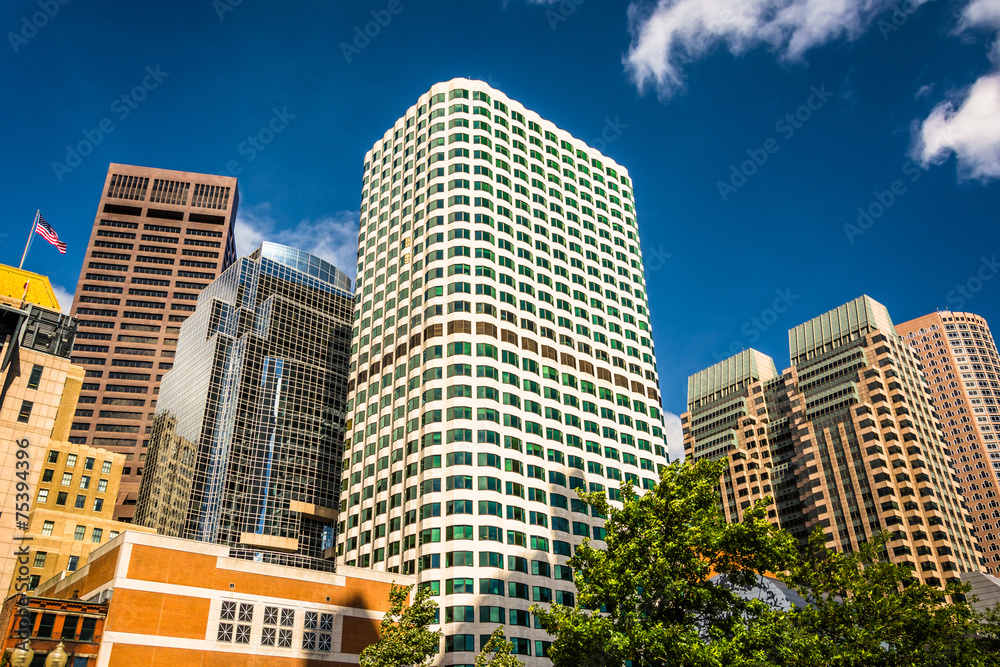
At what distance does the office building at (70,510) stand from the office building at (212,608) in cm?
3071

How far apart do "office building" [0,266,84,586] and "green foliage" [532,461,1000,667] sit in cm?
7147

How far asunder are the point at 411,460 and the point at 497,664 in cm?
4099

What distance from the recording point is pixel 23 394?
9188 centimetres

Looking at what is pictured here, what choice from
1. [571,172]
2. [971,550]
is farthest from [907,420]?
[571,172]

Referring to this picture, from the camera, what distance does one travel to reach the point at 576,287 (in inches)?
4557

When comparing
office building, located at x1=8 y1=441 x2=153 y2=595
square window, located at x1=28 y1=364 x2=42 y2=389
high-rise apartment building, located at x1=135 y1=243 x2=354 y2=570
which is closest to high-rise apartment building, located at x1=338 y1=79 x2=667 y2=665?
high-rise apartment building, located at x1=135 y1=243 x2=354 y2=570

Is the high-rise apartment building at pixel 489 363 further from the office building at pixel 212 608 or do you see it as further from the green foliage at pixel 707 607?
the green foliage at pixel 707 607

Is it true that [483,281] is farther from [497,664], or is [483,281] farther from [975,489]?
[975,489]

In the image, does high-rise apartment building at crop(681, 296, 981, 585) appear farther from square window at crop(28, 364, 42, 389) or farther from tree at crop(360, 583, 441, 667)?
square window at crop(28, 364, 42, 389)

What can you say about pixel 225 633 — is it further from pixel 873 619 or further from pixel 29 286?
pixel 29 286

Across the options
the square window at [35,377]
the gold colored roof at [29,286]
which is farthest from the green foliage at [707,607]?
the gold colored roof at [29,286]

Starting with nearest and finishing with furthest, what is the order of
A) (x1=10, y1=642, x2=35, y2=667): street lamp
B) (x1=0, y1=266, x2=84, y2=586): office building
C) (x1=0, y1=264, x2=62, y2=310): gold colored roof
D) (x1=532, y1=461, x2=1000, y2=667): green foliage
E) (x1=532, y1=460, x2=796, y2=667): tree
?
1. (x1=10, y1=642, x2=35, y2=667): street lamp
2. (x1=532, y1=461, x2=1000, y2=667): green foliage
3. (x1=532, y1=460, x2=796, y2=667): tree
4. (x1=0, y1=266, x2=84, y2=586): office building
5. (x1=0, y1=264, x2=62, y2=310): gold colored roof

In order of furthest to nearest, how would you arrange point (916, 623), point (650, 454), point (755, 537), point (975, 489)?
1. point (975, 489)
2. point (650, 454)
3. point (916, 623)
4. point (755, 537)

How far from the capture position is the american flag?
90.1 metres
